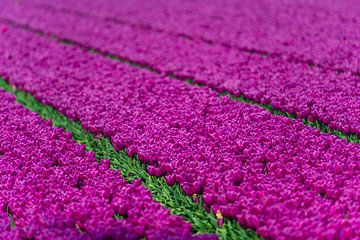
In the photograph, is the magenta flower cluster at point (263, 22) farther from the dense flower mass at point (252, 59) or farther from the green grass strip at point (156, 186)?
the green grass strip at point (156, 186)

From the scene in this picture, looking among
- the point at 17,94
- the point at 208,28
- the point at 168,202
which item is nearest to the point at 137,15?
the point at 208,28

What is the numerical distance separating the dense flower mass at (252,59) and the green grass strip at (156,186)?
Result: 83.3 inches

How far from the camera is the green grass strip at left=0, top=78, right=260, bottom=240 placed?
3.65 metres

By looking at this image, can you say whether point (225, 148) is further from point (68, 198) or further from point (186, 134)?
point (68, 198)

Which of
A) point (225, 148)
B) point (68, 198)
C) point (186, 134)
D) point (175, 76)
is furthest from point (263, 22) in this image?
point (68, 198)

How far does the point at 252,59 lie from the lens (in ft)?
25.3

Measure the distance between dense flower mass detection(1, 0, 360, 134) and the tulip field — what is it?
0.10ft

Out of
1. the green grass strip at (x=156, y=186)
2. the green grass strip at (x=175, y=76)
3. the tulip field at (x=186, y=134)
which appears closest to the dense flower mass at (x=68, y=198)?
the tulip field at (x=186, y=134)

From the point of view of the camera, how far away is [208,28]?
1020cm

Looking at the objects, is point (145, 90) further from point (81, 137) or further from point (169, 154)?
point (169, 154)

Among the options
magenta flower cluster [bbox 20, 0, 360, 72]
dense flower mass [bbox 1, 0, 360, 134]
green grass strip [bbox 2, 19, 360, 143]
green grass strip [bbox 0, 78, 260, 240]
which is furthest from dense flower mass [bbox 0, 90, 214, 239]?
magenta flower cluster [bbox 20, 0, 360, 72]

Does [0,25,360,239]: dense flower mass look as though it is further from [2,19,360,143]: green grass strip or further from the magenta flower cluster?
the magenta flower cluster

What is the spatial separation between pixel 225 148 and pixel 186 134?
56 cm

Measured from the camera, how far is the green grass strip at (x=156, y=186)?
3.65m
